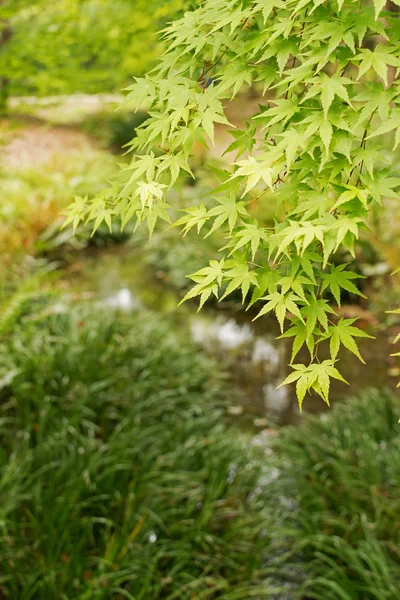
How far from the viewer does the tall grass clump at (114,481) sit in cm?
320

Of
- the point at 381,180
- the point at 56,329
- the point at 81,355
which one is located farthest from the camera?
the point at 56,329

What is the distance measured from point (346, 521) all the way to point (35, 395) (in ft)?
7.64

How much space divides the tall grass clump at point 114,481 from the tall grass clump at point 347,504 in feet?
0.93

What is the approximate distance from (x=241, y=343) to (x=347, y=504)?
338 centimetres

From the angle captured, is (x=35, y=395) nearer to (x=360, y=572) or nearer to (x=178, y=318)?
(x=360, y=572)

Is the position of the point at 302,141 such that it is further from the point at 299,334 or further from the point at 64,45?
the point at 64,45

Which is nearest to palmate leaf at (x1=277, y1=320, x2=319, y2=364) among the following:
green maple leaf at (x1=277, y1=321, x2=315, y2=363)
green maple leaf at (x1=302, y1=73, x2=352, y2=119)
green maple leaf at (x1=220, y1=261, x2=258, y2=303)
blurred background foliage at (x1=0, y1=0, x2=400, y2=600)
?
green maple leaf at (x1=277, y1=321, x2=315, y2=363)

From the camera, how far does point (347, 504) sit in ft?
12.4

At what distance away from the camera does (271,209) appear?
310 inches

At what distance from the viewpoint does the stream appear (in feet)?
19.2

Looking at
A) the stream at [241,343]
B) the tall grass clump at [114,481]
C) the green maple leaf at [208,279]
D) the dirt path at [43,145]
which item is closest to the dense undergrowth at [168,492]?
the tall grass clump at [114,481]

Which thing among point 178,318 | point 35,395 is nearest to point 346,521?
point 35,395

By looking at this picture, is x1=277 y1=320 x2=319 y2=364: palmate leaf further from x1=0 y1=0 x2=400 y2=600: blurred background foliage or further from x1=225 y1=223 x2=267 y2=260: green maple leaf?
x1=0 y1=0 x2=400 y2=600: blurred background foliage

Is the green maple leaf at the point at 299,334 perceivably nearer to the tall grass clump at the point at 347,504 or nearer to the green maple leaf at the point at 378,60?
the green maple leaf at the point at 378,60
